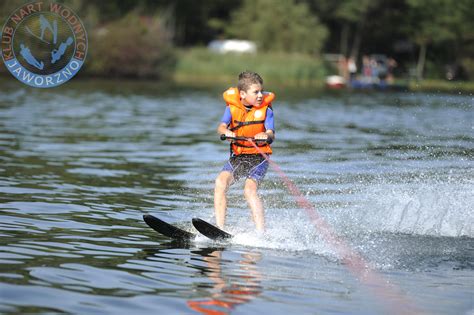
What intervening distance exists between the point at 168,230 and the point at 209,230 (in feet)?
1.40

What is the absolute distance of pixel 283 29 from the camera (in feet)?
218

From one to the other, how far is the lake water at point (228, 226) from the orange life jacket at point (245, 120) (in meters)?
0.83

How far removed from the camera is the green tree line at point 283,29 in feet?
181

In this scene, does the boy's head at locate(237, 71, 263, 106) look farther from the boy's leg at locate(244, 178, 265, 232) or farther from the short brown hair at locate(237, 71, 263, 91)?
the boy's leg at locate(244, 178, 265, 232)

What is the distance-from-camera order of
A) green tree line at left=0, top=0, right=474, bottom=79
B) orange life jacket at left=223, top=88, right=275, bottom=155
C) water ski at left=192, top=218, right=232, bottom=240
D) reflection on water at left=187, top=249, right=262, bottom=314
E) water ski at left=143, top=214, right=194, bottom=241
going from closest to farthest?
1. reflection on water at left=187, top=249, right=262, bottom=314
2. water ski at left=192, top=218, right=232, bottom=240
3. water ski at left=143, top=214, right=194, bottom=241
4. orange life jacket at left=223, top=88, right=275, bottom=155
5. green tree line at left=0, top=0, right=474, bottom=79

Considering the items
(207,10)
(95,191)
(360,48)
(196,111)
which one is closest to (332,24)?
(360,48)

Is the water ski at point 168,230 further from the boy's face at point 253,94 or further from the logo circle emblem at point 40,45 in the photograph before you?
the logo circle emblem at point 40,45

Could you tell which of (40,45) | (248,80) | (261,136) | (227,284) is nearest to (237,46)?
(40,45)

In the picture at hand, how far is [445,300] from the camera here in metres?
6.80

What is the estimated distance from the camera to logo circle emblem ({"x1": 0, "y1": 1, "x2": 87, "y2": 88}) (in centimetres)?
3753

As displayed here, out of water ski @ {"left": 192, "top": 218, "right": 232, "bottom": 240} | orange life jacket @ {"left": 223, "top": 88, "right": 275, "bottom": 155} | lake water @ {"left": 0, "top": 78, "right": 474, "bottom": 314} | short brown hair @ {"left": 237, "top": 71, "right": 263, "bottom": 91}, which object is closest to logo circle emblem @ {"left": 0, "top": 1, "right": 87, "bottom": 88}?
lake water @ {"left": 0, "top": 78, "right": 474, "bottom": 314}

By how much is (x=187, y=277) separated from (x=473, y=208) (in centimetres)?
439

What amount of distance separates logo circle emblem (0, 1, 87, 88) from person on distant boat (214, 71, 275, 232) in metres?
27.8

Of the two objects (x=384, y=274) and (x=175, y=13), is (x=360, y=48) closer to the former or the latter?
(x=175, y=13)
